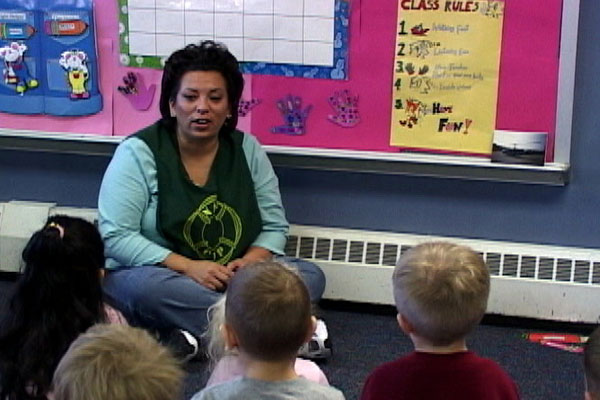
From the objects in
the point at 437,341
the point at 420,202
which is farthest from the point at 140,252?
the point at 437,341

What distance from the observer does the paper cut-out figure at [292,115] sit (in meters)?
3.28

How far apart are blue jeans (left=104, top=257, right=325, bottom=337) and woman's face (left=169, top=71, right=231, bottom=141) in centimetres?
43

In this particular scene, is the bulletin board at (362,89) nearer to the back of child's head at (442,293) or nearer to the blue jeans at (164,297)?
the blue jeans at (164,297)

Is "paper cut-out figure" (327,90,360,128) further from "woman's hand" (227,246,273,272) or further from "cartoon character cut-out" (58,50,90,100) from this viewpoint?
"cartoon character cut-out" (58,50,90,100)

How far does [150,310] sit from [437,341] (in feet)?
4.53

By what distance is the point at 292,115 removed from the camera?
330cm

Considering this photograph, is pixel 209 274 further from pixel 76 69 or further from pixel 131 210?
pixel 76 69

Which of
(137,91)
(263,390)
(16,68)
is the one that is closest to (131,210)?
(137,91)

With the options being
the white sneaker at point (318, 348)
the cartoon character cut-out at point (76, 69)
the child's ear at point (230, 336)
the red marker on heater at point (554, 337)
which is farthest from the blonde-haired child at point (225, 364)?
the cartoon character cut-out at point (76, 69)

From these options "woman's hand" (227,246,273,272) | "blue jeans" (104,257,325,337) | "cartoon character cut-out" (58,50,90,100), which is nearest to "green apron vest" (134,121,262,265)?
"woman's hand" (227,246,273,272)

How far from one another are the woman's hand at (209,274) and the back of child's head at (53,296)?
72 centimetres

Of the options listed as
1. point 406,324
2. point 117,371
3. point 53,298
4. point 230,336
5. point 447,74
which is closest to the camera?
point 117,371

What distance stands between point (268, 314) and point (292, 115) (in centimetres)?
175

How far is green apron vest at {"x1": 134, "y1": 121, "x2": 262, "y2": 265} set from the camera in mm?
3020
